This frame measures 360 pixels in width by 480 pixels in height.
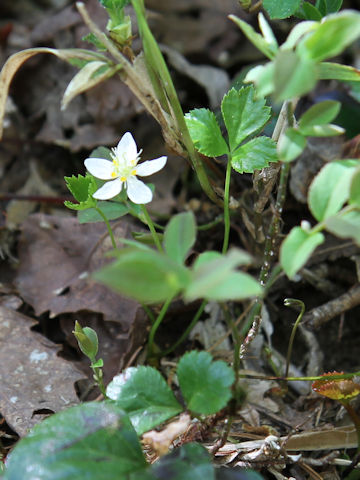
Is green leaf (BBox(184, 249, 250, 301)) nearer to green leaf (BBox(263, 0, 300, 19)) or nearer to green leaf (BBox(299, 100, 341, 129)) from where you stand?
green leaf (BBox(299, 100, 341, 129))

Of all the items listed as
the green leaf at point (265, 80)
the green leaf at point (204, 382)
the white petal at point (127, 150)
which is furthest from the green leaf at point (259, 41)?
the green leaf at point (204, 382)

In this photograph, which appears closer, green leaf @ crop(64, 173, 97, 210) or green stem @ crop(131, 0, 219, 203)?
green stem @ crop(131, 0, 219, 203)

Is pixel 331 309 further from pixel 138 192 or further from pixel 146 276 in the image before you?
pixel 146 276

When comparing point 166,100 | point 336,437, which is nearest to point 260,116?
point 166,100

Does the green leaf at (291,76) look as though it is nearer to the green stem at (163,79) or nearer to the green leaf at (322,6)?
the green stem at (163,79)

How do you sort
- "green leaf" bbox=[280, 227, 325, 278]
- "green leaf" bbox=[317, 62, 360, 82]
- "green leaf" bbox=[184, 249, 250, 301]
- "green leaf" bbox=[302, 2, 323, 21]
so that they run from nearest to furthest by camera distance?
"green leaf" bbox=[184, 249, 250, 301] → "green leaf" bbox=[280, 227, 325, 278] → "green leaf" bbox=[317, 62, 360, 82] → "green leaf" bbox=[302, 2, 323, 21]

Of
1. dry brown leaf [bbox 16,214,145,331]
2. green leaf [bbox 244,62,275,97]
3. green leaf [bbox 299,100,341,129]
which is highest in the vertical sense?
green leaf [bbox 244,62,275,97]

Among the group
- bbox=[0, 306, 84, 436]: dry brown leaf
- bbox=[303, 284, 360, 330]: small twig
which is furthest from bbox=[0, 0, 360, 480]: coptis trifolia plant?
bbox=[303, 284, 360, 330]: small twig

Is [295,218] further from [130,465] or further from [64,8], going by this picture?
[64,8]
